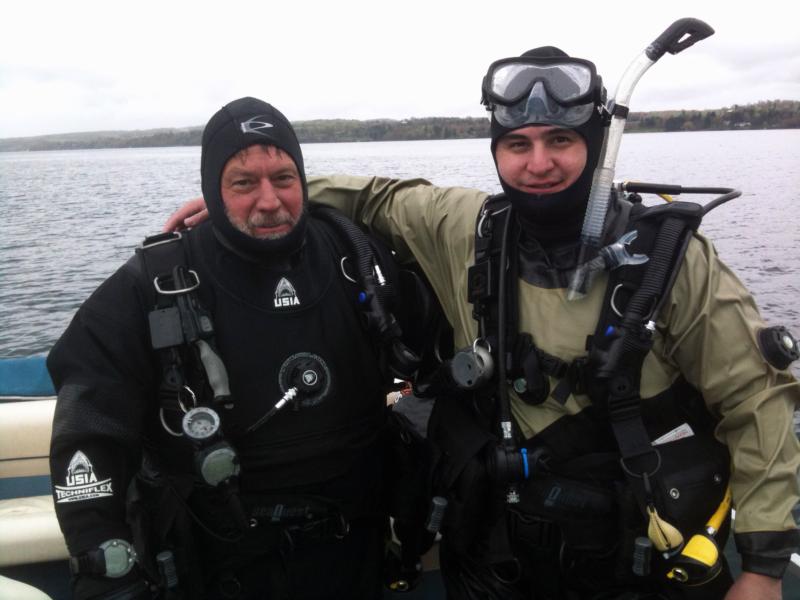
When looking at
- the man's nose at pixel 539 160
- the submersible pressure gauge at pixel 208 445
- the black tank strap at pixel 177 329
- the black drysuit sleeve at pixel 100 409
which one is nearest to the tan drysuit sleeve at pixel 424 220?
the man's nose at pixel 539 160

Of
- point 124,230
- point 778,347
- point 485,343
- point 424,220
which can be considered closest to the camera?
point 778,347

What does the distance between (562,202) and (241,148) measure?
1140mm

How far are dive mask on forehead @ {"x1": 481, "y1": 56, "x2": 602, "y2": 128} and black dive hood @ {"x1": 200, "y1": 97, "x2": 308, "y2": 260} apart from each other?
30.7 inches

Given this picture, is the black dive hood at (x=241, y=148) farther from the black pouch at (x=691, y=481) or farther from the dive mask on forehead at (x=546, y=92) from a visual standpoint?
the black pouch at (x=691, y=481)

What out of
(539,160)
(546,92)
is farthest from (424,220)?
(546,92)

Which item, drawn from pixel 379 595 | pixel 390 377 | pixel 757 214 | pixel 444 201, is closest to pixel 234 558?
pixel 379 595

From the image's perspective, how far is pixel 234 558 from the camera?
2.36 meters

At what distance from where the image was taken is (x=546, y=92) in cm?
228

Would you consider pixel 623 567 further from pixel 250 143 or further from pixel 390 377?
pixel 250 143

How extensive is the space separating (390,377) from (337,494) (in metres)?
0.51

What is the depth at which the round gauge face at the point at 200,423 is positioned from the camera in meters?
2.10

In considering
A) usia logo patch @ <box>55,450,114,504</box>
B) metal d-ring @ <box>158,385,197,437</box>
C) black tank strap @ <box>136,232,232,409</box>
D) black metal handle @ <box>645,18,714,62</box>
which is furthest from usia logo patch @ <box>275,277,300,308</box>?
black metal handle @ <box>645,18,714,62</box>

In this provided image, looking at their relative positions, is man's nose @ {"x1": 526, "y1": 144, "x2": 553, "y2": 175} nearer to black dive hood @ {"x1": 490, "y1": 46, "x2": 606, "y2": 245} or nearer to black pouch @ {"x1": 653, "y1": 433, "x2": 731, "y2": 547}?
black dive hood @ {"x1": 490, "y1": 46, "x2": 606, "y2": 245}

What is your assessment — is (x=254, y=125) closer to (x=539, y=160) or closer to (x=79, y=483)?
(x=539, y=160)
